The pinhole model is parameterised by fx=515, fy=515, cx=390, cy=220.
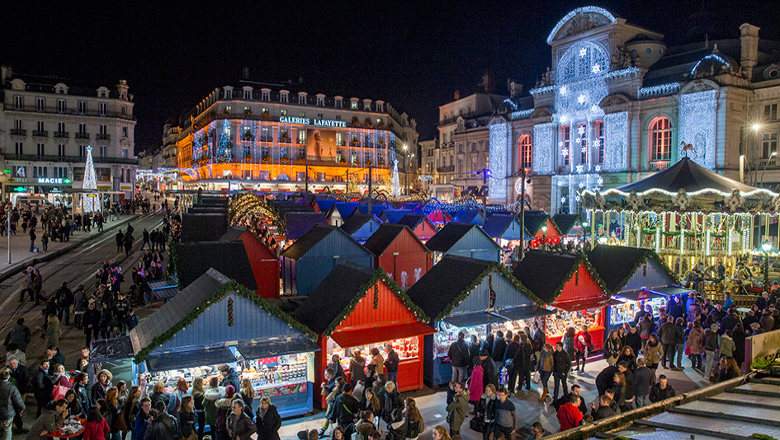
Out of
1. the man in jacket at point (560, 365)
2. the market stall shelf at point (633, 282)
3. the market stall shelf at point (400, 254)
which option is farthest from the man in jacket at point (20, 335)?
the market stall shelf at point (633, 282)

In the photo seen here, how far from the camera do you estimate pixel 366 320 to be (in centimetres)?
1057

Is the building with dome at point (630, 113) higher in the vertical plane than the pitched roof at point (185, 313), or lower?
higher

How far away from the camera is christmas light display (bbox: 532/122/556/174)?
161 ft

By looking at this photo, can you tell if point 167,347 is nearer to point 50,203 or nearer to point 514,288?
point 514,288

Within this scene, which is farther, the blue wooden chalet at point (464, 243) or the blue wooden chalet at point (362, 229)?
the blue wooden chalet at point (362, 229)

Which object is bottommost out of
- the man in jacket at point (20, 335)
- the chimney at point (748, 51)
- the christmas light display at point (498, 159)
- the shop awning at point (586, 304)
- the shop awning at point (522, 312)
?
the man in jacket at point (20, 335)

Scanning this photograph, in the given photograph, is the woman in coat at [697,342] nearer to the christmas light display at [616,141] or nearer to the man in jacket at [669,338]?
the man in jacket at [669,338]

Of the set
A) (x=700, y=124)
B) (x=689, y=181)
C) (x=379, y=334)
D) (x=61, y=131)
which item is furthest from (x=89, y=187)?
(x=700, y=124)

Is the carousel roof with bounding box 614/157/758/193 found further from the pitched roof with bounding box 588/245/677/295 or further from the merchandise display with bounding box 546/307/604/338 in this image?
the merchandise display with bounding box 546/307/604/338

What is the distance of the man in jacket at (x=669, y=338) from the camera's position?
477 inches

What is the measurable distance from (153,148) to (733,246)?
527ft

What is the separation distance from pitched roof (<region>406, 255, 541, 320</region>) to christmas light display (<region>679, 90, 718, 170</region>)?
103ft

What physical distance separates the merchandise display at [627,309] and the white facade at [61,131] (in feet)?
184

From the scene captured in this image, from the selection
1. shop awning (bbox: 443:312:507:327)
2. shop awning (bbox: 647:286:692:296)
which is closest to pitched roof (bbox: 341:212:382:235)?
shop awning (bbox: 443:312:507:327)
